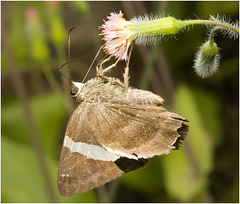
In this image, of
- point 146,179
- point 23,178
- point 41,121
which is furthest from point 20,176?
point 146,179

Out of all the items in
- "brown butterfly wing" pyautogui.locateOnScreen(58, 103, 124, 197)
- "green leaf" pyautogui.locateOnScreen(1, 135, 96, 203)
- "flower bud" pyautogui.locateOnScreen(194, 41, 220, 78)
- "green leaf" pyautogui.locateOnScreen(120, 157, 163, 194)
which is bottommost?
"green leaf" pyautogui.locateOnScreen(120, 157, 163, 194)

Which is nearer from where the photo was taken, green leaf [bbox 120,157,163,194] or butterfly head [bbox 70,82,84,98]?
butterfly head [bbox 70,82,84,98]

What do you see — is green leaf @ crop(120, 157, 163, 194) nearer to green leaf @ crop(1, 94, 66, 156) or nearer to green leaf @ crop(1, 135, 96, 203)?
green leaf @ crop(1, 135, 96, 203)

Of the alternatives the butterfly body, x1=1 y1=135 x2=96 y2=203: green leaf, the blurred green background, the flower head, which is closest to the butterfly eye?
the butterfly body

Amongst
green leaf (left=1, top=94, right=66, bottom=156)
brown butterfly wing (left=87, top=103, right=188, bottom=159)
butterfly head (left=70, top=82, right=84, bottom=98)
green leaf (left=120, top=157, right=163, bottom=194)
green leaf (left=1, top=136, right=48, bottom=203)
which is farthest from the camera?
green leaf (left=1, top=94, right=66, bottom=156)

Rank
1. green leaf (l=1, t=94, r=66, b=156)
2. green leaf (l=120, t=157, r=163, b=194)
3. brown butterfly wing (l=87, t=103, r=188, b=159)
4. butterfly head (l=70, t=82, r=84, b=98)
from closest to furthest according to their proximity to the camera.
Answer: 1. brown butterfly wing (l=87, t=103, r=188, b=159)
2. butterfly head (l=70, t=82, r=84, b=98)
3. green leaf (l=120, t=157, r=163, b=194)
4. green leaf (l=1, t=94, r=66, b=156)

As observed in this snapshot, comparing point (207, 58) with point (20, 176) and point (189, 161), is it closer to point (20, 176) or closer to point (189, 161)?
point (189, 161)

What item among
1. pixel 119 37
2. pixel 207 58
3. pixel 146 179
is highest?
pixel 119 37
